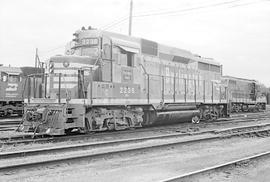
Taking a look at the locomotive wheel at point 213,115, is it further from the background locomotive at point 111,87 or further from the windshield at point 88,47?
the windshield at point 88,47

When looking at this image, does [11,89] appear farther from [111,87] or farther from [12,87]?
[111,87]

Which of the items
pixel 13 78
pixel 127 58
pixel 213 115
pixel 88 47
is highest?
pixel 88 47

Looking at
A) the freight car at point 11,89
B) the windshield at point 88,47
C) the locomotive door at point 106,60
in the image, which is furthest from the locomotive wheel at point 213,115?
the freight car at point 11,89

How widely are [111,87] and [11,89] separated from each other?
494 inches

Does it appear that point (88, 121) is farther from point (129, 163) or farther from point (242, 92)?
point (242, 92)

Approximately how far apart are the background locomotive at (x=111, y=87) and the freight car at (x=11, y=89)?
34.3 feet

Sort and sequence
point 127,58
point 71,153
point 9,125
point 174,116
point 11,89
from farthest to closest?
point 11,89 → point 9,125 → point 174,116 → point 127,58 → point 71,153

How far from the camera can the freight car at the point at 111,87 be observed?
9.60 meters

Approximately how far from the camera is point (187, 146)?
855 cm

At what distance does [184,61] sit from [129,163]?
985 centimetres

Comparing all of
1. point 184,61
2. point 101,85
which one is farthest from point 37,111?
point 184,61

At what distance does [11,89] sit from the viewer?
67.8ft

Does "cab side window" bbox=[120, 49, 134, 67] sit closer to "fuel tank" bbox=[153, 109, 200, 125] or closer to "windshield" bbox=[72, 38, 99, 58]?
"windshield" bbox=[72, 38, 99, 58]

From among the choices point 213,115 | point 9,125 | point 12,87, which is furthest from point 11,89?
point 213,115
